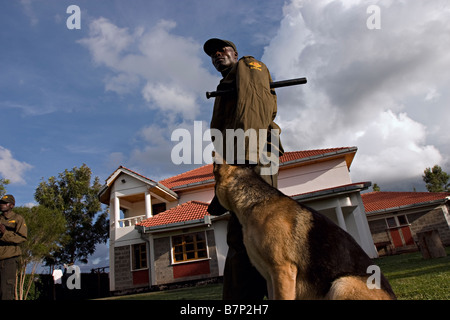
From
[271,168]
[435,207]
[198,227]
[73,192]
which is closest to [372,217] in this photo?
[435,207]

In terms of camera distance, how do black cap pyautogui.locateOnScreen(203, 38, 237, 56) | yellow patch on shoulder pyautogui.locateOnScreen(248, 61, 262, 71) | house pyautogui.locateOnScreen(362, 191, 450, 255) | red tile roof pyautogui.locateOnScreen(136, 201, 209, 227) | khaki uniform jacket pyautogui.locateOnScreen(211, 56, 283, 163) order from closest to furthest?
khaki uniform jacket pyautogui.locateOnScreen(211, 56, 283, 163), yellow patch on shoulder pyautogui.locateOnScreen(248, 61, 262, 71), black cap pyautogui.locateOnScreen(203, 38, 237, 56), red tile roof pyautogui.locateOnScreen(136, 201, 209, 227), house pyautogui.locateOnScreen(362, 191, 450, 255)

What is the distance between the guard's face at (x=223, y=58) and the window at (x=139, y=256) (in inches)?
757

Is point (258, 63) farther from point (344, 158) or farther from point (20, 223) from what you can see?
point (344, 158)

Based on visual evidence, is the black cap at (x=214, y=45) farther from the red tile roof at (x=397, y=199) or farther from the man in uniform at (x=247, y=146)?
the red tile roof at (x=397, y=199)

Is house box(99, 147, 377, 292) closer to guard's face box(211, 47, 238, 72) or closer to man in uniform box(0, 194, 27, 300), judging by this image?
man in uniform box(0, 194, 27, 300)

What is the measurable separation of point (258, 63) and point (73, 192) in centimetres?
4079

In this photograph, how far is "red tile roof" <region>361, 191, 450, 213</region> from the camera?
884 inches

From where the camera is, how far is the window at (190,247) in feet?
59.2

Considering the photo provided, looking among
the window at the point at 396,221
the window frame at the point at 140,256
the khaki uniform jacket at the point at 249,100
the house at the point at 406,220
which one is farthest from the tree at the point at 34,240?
the window at the point at 396,221

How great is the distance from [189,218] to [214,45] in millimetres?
15632

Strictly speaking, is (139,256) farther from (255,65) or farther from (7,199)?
(255,65)

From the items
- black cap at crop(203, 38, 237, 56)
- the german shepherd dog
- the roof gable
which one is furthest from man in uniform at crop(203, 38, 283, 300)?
the roof gable

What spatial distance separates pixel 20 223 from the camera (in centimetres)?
486

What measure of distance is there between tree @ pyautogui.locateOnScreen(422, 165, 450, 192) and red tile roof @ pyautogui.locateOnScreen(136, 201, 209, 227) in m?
51.0
